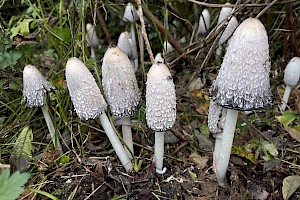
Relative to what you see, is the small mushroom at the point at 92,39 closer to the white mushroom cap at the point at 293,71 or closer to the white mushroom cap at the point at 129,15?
the white mushroom cap at the point at 129,15

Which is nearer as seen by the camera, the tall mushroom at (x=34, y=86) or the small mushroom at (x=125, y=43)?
the tall mushroom at (x=34, y=86)

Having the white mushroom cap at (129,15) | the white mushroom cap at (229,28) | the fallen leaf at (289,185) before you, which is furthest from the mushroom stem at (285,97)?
the white mushroom cap at (129,15)

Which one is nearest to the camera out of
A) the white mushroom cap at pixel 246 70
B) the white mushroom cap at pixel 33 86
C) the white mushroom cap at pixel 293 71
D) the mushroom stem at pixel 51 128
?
the white mushroom cap at pixel 246 70

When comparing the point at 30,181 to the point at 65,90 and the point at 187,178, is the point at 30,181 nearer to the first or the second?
the point at 65,90

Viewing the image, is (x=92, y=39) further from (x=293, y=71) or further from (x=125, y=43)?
(x=293, y=71)

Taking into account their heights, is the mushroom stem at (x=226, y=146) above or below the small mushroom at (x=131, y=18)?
below

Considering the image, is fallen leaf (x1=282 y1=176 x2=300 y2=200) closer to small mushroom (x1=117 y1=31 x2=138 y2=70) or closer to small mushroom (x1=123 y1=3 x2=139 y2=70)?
small mushroom (x1=117 y1=31 x2=138 y2=70)

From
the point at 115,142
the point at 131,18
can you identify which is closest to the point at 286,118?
the point at 115,142
